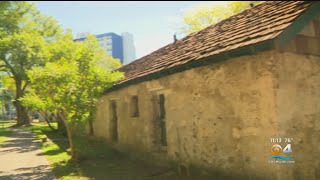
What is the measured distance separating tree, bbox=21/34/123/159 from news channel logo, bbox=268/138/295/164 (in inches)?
275

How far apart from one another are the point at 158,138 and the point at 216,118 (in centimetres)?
352

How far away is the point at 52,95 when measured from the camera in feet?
39.6

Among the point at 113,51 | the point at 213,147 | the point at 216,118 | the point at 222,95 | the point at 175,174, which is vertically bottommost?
the point at 175,174

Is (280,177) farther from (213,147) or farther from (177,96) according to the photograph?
(177,96)

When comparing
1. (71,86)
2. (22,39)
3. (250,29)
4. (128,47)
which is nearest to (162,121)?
(71,86)

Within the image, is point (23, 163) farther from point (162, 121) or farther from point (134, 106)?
point (162, 121)

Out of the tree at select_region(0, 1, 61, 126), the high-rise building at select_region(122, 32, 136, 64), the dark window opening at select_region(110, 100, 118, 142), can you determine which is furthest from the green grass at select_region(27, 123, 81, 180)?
the high-rise building at select_region(122, 32, 136, 64)

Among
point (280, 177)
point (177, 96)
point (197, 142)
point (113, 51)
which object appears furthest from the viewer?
point (113, 51)

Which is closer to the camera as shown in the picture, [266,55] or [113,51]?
[266,55]

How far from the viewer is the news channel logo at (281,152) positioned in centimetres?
705

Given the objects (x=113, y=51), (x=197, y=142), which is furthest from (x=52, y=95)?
(x=113, y=51)

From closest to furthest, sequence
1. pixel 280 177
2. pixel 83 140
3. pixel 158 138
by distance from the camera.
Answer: pixel 280 177
pixel 158 138
pixel 83 140

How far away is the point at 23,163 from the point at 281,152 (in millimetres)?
9671

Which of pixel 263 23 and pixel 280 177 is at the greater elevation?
pixel 263 23
